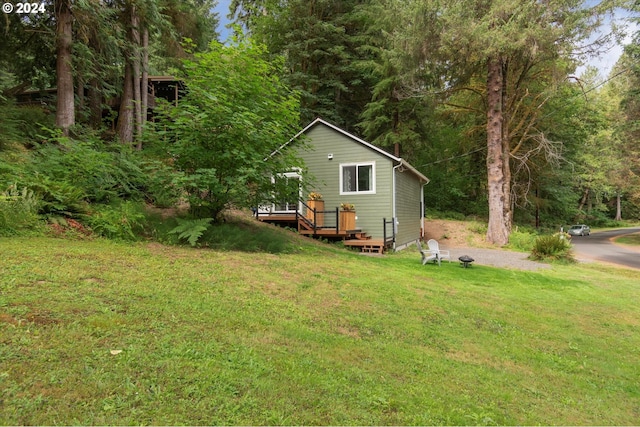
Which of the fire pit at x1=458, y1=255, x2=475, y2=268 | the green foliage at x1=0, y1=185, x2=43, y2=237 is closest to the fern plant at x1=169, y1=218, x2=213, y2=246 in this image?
the green foliage at x1=0, y1=185, x2=43, y2=237

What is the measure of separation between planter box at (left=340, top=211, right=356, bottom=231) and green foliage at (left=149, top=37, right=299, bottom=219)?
539cm

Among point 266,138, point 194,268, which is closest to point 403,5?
point 266,138

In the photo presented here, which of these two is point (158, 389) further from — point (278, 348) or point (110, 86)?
point (110, 86)

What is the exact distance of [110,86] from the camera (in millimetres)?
13711

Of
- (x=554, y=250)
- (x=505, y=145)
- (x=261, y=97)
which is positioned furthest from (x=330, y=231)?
(x=505, y=145)

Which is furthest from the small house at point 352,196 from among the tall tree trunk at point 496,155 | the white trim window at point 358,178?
the tall tree trunk at point 496,155

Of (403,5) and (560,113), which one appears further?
(560,113)

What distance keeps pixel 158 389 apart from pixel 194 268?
3.06m

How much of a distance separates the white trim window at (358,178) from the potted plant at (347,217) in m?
1.03

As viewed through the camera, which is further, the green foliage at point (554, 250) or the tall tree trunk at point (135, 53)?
the green foliage at point (554, 250)

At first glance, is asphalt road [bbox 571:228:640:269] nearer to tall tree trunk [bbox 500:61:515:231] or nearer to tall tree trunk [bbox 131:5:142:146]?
tall tree trunk [bbox 500:61:515:231]

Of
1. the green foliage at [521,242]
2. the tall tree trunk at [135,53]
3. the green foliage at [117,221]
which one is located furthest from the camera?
the green foliage at [521,242]

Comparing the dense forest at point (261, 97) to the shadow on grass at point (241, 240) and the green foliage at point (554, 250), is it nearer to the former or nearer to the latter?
the shadow on grass at point (241, 240)

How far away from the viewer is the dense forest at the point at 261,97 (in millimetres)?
6961
